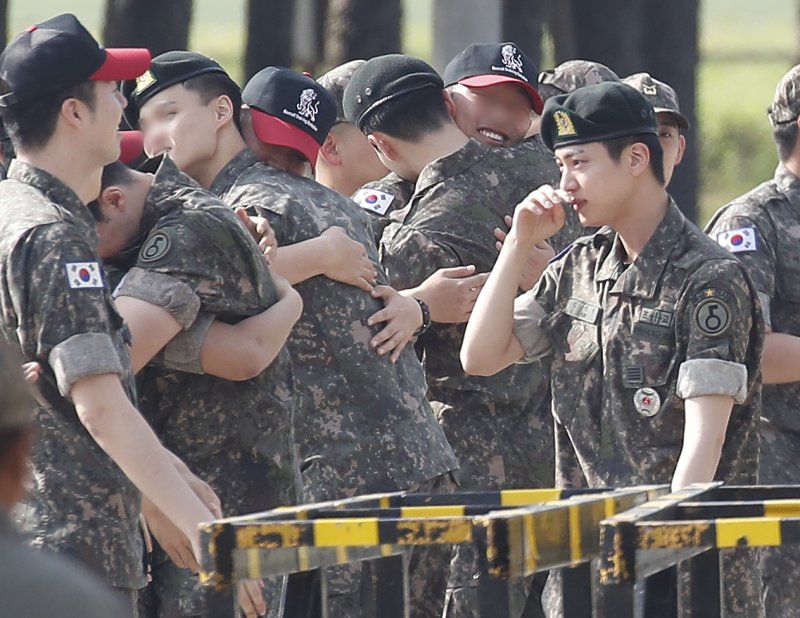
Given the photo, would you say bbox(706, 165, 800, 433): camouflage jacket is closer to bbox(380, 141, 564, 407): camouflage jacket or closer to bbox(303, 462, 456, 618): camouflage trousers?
bbox(380, 141, 564, 407): camouflage jacket

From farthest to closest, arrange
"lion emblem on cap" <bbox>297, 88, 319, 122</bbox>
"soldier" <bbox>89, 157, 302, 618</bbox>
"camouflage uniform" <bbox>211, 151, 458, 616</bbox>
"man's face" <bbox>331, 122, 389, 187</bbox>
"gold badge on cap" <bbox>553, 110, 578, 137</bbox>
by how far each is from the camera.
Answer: "man's face" <bbox>331, 122, 389, 187</bbox>, "lion emblem on cap" <bbox>297, 88, 319, 122</bbox>, "camouflage uniform" <bbox>211, 151, 458, 616</bbox>, "gold badge on cap" <bbox>553, 110, 578, 137</bbox>, "soldier" <bbox>89, 157, 302, 618</bbox>

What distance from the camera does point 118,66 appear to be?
4.57 metres

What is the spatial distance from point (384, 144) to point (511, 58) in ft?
2.16

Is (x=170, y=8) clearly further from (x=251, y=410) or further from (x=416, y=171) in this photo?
(x=251, y=410)

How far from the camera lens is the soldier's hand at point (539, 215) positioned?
504 cm

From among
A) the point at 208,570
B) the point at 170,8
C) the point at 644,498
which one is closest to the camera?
the point at 208,570

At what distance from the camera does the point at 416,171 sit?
252 inches

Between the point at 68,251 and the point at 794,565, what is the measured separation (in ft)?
9.48

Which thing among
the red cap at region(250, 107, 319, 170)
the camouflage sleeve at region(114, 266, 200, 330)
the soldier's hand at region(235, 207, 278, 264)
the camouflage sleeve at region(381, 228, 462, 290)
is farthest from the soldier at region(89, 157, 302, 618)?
the camouflage sleeve at region(381, 228, 462, 290)

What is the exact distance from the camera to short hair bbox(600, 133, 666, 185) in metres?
5.06

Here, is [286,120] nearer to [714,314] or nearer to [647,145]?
[647,145]

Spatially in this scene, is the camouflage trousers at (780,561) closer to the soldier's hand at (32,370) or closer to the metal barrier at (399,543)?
the metal barrier at (399,543)

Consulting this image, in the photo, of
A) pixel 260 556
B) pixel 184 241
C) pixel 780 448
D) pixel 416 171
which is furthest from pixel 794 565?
pixel 260 556

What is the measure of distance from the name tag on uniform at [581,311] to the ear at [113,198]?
1.25 metres
